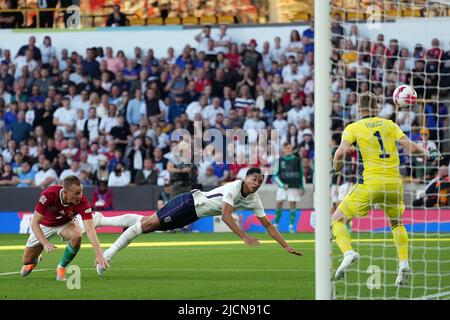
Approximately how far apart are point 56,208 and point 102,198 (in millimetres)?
10992

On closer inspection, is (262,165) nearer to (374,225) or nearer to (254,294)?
(374,225)

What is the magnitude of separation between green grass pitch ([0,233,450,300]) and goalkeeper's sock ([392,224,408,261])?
9.7 inches

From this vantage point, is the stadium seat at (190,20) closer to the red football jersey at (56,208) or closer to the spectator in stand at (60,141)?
the spectator in stand at (60,141)

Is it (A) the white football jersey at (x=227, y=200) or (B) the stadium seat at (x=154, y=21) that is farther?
(B) the stadium seat at (x=154, y=21)

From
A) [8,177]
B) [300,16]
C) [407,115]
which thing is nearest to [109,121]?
[8,177]

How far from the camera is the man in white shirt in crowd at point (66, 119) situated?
2564 cm

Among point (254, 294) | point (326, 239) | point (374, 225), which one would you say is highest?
point (326, 239)

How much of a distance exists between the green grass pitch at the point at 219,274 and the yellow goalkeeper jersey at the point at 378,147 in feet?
3.55

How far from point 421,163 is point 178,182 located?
5366 millimetres

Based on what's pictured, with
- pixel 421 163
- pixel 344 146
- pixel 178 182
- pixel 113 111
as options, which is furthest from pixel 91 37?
pixel 344 146

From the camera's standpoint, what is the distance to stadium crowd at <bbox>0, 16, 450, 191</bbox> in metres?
23.6

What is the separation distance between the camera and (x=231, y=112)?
2469 cm

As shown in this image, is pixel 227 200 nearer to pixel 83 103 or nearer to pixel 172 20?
pixel 83 103

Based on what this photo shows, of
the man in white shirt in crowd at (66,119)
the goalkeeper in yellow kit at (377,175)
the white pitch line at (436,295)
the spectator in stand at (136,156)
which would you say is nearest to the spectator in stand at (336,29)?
the goalkeeper in yellow kit at (377,175)
